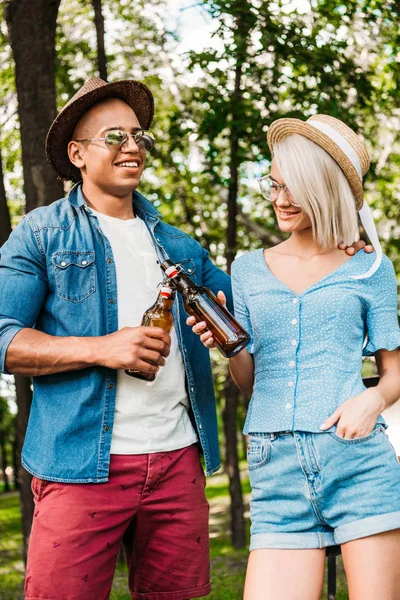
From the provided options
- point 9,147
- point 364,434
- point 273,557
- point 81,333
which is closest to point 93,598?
point 273,557

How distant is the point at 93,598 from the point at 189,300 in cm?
121

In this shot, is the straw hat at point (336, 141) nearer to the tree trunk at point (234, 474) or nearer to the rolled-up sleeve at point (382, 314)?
the rolled-up sleeve at point (382, 314)

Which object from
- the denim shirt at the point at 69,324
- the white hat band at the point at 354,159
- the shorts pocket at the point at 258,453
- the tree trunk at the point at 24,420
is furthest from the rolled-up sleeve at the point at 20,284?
the tree trunk at the point at 24,420

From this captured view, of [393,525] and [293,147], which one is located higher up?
[293,147]

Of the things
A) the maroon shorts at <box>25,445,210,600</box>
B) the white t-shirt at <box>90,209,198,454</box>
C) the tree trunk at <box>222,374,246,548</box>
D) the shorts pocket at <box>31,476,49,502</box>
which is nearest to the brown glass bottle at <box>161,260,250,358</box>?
the white t-shirt at <box>90,209,198,454</box>

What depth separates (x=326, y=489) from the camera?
2.89 meters

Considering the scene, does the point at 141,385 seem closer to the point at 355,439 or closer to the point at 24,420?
the point at 355,439

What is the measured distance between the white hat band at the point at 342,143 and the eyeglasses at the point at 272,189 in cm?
25

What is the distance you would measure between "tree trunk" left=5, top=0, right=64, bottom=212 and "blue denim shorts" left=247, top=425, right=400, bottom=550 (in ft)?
11.8

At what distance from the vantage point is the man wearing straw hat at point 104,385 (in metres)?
3.17

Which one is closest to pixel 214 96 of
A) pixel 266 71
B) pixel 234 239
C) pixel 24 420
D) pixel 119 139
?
pixel 266 71

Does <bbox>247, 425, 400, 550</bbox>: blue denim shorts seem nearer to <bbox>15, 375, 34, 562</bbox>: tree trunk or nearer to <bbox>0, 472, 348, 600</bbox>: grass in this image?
<bbox>0, 472, 348, 600</bbox>: grass

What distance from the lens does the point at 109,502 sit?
3.25m

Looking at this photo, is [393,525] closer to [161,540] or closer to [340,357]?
[340,357]
